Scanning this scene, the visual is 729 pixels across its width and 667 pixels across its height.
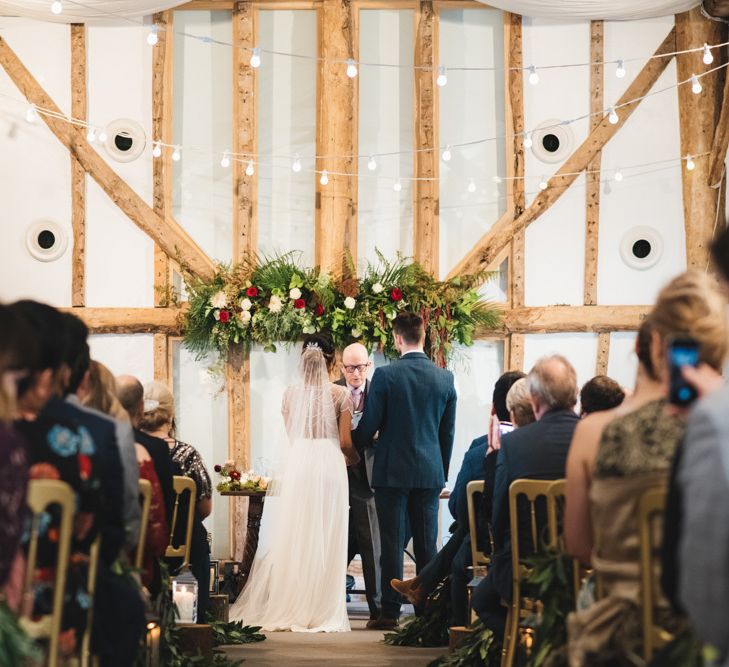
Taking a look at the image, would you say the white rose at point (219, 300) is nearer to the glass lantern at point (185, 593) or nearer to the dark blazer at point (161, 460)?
the glass lantern at point (185, 593)

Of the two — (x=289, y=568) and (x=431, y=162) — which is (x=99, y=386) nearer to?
(x=289, y=568)

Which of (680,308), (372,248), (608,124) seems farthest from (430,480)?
(680,308)

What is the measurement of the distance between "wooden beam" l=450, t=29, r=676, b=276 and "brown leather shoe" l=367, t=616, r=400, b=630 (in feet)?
10.4

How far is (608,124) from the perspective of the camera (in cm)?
934

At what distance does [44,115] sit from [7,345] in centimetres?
735

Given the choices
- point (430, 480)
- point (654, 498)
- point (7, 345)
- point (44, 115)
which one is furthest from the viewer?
point (44, 115)

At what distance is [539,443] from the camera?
13.9 ft

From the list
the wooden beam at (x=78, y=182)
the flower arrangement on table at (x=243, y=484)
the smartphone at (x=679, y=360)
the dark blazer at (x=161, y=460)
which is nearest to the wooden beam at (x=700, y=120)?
the flower arrangement on table at (x=243, y=484)

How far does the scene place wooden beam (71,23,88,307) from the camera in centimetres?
934

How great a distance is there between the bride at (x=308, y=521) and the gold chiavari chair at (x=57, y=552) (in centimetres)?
414

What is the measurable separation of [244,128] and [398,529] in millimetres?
3778

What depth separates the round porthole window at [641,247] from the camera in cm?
935

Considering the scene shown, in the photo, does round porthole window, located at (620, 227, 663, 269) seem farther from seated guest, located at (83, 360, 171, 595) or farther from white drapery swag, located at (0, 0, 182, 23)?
seated guest, located at (83, 360, 171, 595)

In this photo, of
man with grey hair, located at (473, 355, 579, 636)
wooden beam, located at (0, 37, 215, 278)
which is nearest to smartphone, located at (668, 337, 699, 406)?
man with grey hair, located at (473, 355, 579, 636)
